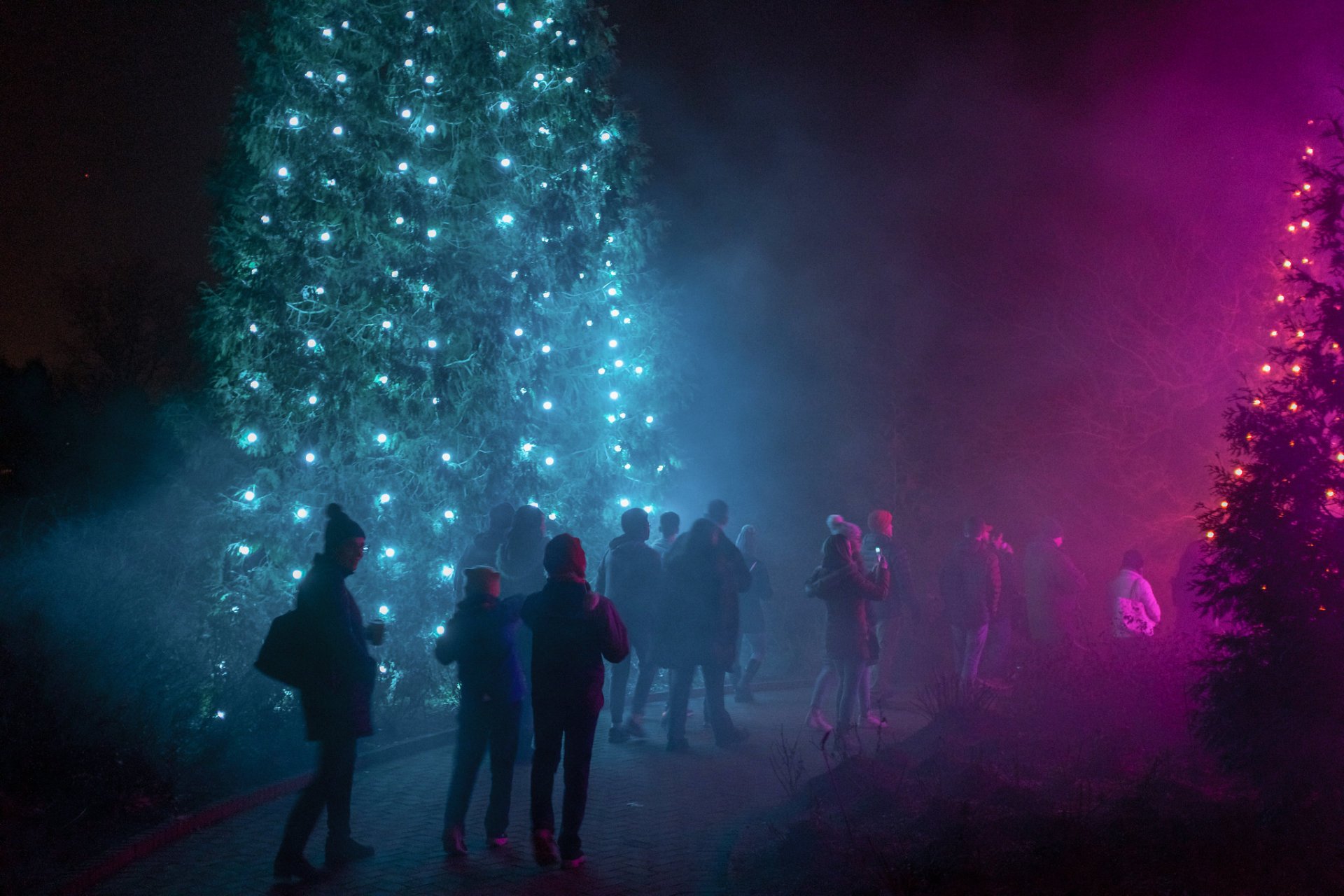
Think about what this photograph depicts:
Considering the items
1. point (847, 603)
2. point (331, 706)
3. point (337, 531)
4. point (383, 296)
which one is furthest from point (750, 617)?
point (331, 706)

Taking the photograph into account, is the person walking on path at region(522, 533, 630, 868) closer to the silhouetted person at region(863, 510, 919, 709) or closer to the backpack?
the backpack

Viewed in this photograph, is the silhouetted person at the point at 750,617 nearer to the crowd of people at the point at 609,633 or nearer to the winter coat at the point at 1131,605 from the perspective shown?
the crowd of people at the point at 609,633

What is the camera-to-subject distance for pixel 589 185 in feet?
47.7

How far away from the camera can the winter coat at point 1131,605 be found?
38.8 feet

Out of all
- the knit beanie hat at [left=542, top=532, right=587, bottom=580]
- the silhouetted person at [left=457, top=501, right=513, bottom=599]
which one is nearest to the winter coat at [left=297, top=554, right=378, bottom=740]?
the knit beanie hat at [left=542, top=532, right=587, bottom=580]

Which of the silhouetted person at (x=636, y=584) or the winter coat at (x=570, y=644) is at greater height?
the silhouetted person at (x=636, y=584)

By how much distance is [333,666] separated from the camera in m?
5.93

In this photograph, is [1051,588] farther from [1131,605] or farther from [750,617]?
[750,617]

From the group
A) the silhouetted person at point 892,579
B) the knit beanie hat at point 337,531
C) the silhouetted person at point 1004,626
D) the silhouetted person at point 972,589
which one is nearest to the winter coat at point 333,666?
the knit beanie hat at point 337,531

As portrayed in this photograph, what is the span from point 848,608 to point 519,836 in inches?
160

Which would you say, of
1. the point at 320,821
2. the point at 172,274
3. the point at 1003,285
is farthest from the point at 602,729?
the point at 172,274

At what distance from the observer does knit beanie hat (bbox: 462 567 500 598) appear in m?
6.57

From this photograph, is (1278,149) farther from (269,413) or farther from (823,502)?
(269,413)

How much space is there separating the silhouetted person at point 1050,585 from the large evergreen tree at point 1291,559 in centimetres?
715
